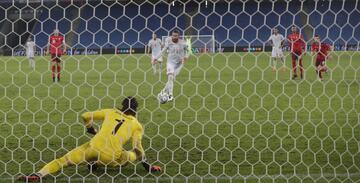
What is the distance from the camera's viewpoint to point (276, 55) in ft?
54.1

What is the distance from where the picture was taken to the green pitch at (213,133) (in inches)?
186

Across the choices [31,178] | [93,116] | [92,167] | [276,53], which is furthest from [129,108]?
[276,53]

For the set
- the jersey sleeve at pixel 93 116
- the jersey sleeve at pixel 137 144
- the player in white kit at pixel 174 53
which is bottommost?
the player in white kit at pixel 174 53

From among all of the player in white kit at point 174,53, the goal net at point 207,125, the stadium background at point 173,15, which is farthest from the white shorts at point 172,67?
the stadium background at point 173,15

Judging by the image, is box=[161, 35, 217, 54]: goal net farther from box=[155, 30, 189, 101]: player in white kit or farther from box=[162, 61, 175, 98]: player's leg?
box=[162, 61, 175, 98]: player's leg

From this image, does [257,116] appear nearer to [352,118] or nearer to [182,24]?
[352,118]

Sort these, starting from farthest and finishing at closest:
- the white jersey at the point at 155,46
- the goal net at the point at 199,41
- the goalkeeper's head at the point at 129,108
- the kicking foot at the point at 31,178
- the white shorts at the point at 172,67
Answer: the white jersey at the point at 155,46
the goal net at the point at 199,41
the white shorts at the point at 172,67
the goalkeeper's head at the point at 129,108
the kicking foot at the point at 31,178

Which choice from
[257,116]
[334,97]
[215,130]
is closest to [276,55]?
[334,97]

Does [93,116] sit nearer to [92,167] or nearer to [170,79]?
[92,167]

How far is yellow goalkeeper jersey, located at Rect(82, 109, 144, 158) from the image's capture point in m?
4.57

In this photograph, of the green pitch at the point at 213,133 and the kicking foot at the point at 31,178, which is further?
the green pitch at the point at 213,133

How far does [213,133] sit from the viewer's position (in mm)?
6598

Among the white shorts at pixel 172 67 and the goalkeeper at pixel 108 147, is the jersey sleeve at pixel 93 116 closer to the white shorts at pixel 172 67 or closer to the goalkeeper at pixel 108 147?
the goalkeeper at pixel 108 147

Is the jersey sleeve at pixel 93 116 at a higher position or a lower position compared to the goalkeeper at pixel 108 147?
higher
